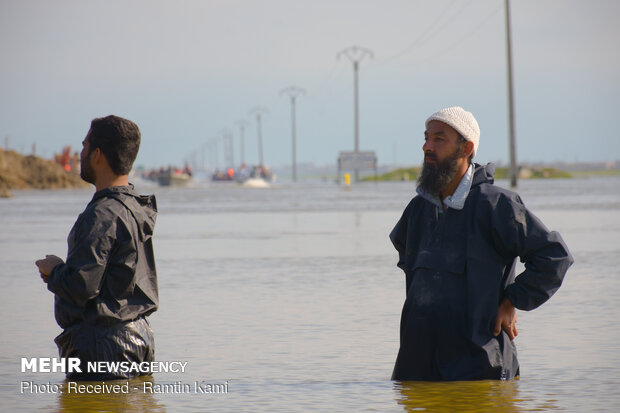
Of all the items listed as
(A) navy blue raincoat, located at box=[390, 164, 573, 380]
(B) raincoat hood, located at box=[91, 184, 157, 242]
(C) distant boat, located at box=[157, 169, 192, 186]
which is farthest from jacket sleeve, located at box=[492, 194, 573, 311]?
(C) distant boat, located at box=[157, 169, 192, 186]

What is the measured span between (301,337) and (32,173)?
8793 cm

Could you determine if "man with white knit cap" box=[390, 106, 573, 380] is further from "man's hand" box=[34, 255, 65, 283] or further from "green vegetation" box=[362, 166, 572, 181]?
"green vegetation" box=[362, 166, 572, 181]

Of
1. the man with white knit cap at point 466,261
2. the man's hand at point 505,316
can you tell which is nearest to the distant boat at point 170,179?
the man with white knit cap at point 466,261

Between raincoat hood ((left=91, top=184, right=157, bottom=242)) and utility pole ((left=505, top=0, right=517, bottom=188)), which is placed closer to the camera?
raincoat hood ((left=91, top=184, right=157, bottom=242))

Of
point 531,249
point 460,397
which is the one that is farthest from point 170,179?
point 531,249

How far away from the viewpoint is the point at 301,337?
918 centimetres

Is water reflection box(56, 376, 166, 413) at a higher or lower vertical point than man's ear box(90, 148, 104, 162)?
lower

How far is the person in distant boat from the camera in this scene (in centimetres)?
519

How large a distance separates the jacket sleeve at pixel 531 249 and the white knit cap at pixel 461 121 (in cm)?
39

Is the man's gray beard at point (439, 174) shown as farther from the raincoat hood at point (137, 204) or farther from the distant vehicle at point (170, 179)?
the distant vehicle at point (170, 179)

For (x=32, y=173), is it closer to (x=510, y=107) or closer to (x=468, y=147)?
(x=510, y=107)

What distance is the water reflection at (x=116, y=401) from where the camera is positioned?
6.09m

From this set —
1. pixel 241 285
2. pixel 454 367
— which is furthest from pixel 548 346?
pixel 241 285

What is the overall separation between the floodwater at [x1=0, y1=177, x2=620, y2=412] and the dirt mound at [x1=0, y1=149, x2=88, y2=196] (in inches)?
2869
